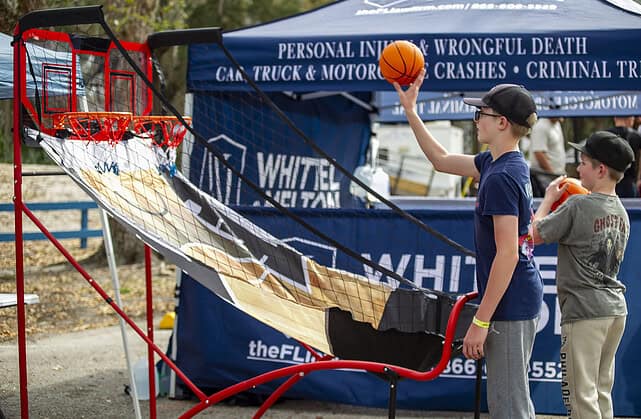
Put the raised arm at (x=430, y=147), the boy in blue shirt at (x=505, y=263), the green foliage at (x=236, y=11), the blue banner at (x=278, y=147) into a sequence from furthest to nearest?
the green foliage at (x=236, y=11) < the blue banner at (x=278, y=147) < the raised arm at (x=430, y=147) < the boy in blue shirt at (x=505, y=263)

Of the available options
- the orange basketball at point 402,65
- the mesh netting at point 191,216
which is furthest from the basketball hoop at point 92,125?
the orange basketball at point 402,65

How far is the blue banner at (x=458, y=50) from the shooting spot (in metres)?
5.68

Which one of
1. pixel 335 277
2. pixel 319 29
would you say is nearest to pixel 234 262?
pixel 335 277

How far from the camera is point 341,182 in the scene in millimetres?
8984

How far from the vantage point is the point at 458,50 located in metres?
5.80

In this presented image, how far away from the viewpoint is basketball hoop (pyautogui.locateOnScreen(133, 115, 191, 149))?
508cm

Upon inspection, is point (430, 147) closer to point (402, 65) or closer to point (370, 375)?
point (402, 65)

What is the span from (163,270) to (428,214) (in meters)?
6.82

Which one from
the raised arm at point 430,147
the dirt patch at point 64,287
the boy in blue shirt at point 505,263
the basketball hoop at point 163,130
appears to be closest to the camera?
the boy in blue shirt at point 505,263

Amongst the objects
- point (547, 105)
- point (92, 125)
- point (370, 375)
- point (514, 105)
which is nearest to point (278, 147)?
point (370, 375)

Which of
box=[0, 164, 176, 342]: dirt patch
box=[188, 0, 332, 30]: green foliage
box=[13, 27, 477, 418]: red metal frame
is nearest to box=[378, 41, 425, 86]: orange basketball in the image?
box=[13, 27, 477, 418]: red metal frame

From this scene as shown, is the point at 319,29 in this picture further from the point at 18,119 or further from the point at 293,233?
the point at 18,119

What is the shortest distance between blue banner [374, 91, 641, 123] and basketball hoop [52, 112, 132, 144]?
5.34 m

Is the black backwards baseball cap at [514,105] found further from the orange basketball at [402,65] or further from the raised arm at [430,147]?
the orange basketball at [402,65]
